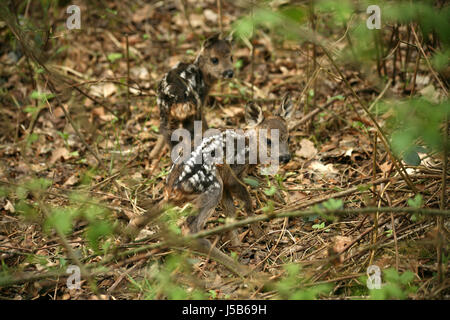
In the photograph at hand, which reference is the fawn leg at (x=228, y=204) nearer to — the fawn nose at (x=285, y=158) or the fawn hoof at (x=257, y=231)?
the fawn hoof at (x=257, y=231)

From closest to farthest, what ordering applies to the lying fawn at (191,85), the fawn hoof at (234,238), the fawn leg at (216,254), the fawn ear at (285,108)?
the fawn leg at (216,254) → the fawn hoof at (234,238) → the fawn ear at (285,108) → the lying fawn at (191,85)

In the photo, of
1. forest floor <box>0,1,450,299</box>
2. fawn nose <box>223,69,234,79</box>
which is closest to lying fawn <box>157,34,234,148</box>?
fawn nose <box>223,69,234,79</box>

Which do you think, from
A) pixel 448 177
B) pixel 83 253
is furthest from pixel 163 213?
pixel 448 177

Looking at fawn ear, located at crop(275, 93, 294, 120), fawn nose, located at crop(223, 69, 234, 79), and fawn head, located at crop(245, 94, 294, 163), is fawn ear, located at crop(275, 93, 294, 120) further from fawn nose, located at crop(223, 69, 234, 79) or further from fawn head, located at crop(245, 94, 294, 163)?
fawn nose, located at crop(223, 69, 234, 79)

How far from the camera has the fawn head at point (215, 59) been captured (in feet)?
24.8

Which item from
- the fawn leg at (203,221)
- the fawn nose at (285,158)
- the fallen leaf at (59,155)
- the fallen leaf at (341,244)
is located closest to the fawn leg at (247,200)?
the fawn leg at (203,221)

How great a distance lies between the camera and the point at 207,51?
775 centimetres

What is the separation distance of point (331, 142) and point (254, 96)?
1643 millimetres

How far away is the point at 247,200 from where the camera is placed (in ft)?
18.0

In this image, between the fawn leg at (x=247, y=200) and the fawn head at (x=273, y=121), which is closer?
the fawn leg at (x=247, y=200)

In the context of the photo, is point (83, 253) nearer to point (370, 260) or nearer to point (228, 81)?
point (370, 260)

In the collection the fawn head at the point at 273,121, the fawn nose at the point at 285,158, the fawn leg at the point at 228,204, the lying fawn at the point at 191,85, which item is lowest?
the fawn leg at the point at 228,204

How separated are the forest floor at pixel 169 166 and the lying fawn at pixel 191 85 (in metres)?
0.47

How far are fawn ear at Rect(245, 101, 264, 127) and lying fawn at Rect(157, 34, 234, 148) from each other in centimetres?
91
